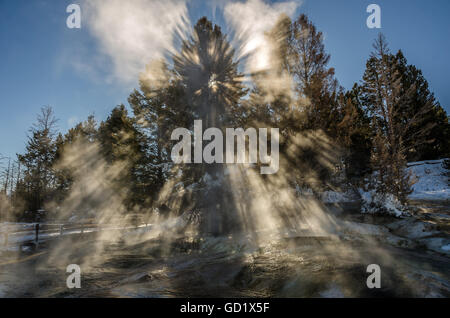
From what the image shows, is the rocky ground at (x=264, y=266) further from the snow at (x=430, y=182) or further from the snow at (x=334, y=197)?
the snow at (x=430, y=182)

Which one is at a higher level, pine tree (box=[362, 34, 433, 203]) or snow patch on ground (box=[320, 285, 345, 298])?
pine tree (box=[362, 34, 433, 203])

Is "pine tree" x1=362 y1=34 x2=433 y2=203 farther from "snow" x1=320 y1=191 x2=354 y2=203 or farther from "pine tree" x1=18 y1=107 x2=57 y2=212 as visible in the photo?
"pine tree" x1=18 y1=107 x2=57 y2=212

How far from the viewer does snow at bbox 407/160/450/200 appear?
1938 centimetres

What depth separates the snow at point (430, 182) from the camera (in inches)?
763

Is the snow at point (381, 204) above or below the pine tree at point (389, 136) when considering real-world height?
below

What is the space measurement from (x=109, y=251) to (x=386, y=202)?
45.7 feet

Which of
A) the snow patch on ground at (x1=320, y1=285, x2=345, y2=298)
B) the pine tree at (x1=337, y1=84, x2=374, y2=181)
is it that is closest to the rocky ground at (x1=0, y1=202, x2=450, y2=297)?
the snow patch on ground at (x1=320, y1=285, x2=345, y2=298)

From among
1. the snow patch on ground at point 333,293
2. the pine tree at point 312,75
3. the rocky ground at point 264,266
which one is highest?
the pine tree at point 312,75

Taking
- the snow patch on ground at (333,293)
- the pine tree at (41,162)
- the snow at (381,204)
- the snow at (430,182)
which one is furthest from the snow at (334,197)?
the pine tree at (41,162)

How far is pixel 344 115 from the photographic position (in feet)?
43.2

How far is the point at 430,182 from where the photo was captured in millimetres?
22641

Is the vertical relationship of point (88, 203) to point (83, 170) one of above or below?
below
